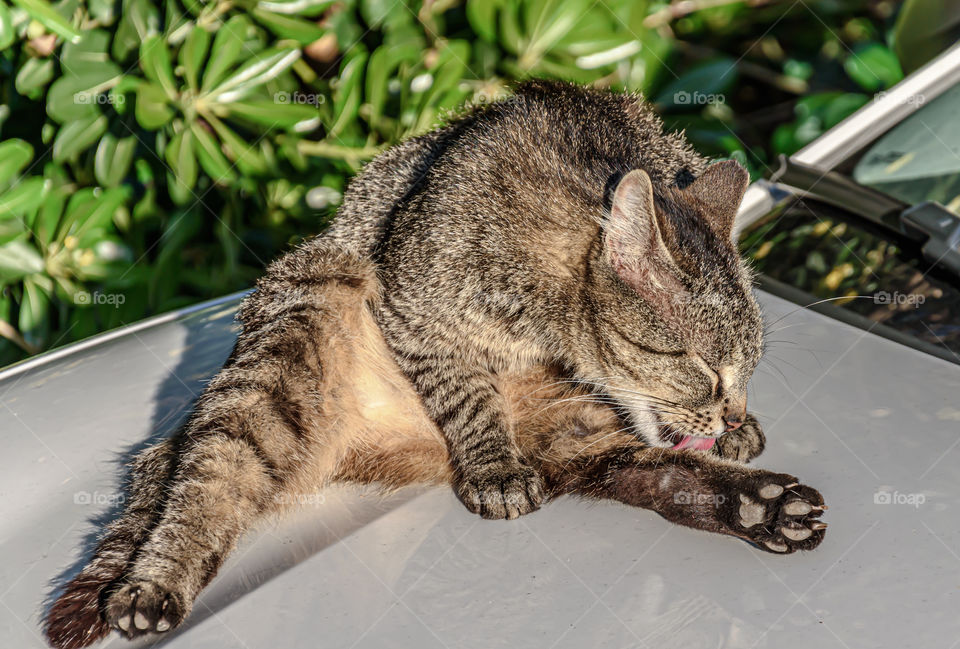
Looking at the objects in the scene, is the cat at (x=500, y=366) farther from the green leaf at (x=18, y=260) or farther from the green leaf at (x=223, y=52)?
the green leaf at (x=18, y=260)

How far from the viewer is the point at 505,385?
9.00 feet

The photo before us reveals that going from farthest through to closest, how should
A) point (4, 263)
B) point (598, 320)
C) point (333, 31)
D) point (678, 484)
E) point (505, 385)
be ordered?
1. point (333, 31)
2. point (4, 263)
3. point (505, 385)
4. point (598, 320)
5. point (678, 484)

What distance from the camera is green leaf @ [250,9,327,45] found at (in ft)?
12.9

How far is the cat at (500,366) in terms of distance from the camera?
2109 mm

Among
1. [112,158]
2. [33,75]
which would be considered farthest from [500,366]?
[33,75]

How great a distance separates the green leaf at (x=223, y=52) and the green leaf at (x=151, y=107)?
180 millimetres

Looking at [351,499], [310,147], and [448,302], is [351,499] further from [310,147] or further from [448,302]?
[310,147]

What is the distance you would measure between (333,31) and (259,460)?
272 centimetres

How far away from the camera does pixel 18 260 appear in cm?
385

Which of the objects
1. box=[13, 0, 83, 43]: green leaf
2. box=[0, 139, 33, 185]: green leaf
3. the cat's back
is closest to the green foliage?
box=[0, 139, 33, 185]: green leaf

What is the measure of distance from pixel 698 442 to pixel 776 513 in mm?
520

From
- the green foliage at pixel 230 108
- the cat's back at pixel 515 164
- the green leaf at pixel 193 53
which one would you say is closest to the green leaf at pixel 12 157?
the green foliage at pixel 230 108


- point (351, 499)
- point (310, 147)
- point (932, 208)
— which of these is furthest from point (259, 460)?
point (310, 147)

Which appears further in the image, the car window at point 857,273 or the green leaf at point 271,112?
the green leaf at point 271,112
